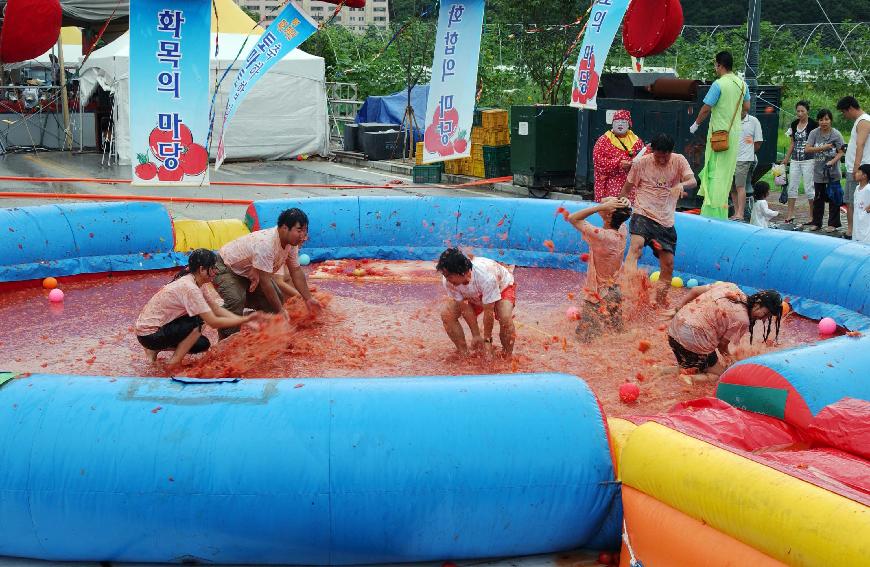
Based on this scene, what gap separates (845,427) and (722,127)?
21.9ft

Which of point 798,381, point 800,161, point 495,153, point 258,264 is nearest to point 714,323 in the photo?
point 798,381

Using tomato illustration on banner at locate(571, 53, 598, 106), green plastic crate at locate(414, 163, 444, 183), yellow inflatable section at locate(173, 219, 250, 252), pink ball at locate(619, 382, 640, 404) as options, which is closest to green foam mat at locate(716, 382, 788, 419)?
pink ball at locate(619, 382, 640, 404)

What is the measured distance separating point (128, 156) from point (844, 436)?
19.3 m

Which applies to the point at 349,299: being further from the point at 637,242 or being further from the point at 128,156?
the point at 128,156

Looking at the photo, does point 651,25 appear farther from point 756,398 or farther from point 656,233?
point 756,398

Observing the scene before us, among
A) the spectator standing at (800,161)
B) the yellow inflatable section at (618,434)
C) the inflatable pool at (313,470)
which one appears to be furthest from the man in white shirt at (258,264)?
the spectator standing at (800,161)

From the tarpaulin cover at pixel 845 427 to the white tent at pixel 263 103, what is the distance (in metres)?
17.7

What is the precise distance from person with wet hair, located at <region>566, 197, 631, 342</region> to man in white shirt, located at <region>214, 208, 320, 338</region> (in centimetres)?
234

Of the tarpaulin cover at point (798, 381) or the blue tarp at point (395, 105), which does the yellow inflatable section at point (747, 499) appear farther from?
the blue tarp at point (395, 105)

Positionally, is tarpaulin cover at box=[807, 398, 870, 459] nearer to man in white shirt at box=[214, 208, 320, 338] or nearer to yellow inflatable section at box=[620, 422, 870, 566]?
yellow inflatable section at box=[620, 422, 870, 566]

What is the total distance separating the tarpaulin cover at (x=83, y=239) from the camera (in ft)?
32.2

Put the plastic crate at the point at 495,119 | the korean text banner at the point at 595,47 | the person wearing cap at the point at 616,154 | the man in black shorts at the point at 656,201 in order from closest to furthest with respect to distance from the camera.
Answer: the man in black shorts at the point at 656,201 < the person wearing cap at the point at 616,154 < the korean text banner at the point at 595,47 < the plastic crate at the point at 495,119

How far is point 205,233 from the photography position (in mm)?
10812

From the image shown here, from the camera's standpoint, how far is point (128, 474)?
457 cm
